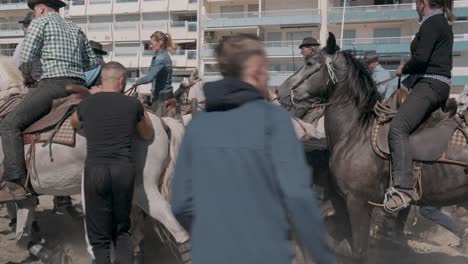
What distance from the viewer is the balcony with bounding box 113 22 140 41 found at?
55.7 metres

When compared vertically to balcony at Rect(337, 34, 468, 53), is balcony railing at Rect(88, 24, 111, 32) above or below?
above

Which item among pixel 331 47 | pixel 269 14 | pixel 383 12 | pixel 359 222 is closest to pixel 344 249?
pixel 359 222

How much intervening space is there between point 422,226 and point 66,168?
223 inches

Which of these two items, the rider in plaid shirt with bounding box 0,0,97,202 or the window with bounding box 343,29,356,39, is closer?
the rider in plaid shirt with bounding box 0,0,97,202

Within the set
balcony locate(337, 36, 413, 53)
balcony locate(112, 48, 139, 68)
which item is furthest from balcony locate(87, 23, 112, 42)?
balcony locate(337, 36, 413, 53)

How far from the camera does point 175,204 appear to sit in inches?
94.7

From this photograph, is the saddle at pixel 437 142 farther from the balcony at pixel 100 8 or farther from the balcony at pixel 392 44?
the balcony at pixel 100 8

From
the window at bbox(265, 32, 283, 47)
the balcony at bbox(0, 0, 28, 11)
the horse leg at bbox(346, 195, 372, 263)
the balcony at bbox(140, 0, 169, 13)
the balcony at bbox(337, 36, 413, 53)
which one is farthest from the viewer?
the balcony at bbox(0, 0, 28, 11)

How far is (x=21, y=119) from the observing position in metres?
5.14

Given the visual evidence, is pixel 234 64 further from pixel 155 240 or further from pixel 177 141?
pixel 155 240

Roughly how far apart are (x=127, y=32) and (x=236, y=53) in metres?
56.4

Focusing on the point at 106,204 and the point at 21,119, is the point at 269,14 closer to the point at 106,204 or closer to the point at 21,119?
the point at 21,119

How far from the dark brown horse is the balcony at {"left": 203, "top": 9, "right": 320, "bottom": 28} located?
4486cm

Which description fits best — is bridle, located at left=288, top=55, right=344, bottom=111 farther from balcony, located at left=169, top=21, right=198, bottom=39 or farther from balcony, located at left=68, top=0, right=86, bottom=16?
balcony, located at left=68, top=0, right=86, bottom=16
